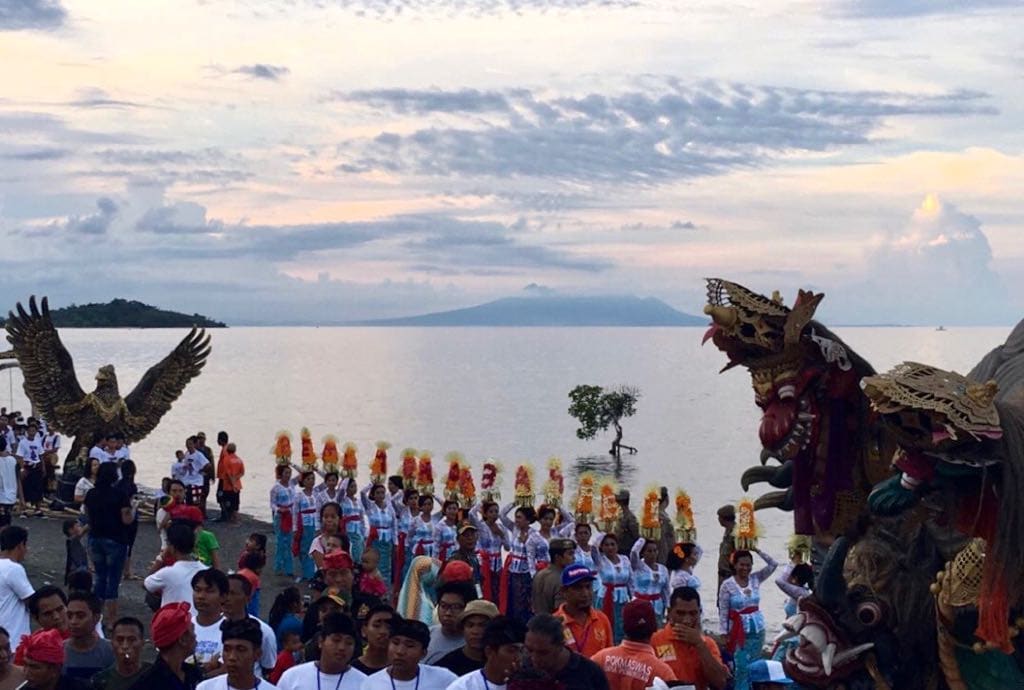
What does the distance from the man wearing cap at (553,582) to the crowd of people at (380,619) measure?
0.01 meters

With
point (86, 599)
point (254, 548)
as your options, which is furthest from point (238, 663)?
point (254, 548)

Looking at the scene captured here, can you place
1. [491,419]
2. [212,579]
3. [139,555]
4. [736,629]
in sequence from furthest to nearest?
1. [491,419]
2. [139,555]
3. [736,629]
4. [212,579]

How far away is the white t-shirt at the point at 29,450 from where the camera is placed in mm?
22344

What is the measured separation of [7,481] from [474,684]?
1286cm

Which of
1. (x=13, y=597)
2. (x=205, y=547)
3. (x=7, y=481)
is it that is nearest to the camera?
(x=13, y=597)

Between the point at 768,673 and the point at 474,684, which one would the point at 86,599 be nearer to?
the point at 474,684

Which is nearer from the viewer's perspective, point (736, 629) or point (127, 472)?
point (736, 629)

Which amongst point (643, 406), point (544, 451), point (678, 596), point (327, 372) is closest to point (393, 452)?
point (544, 451)

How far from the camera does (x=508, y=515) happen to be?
56.5ft

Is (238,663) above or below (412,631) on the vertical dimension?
below

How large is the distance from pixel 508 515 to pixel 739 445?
55.8 meters

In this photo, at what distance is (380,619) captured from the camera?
7195mm

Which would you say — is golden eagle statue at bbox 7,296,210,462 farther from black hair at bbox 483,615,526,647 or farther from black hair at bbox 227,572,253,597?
black hair at bbox 483,615,526,647

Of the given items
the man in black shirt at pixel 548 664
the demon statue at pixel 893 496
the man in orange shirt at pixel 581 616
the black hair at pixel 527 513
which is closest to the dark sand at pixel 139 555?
the black hair at pixel 527 513
